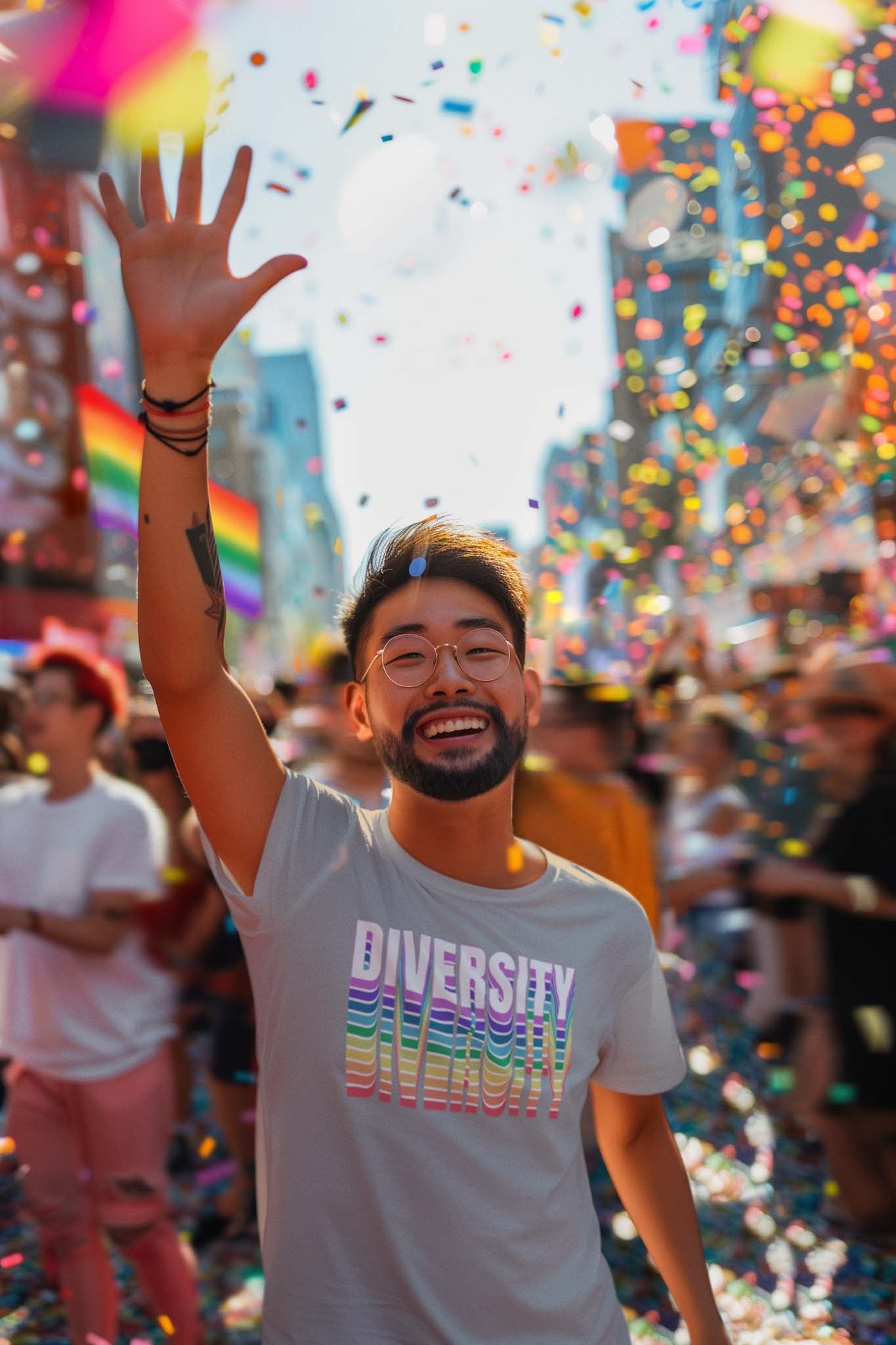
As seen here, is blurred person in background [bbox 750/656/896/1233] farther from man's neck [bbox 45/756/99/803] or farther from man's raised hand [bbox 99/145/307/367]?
man's raised hand [bbox 99/145/307/367]

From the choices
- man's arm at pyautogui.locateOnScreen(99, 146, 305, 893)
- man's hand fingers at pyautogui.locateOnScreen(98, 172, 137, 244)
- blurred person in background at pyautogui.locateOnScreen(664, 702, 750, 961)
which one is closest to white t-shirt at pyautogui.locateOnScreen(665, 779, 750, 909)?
blurred person in background at pyautogui.locateOnScreen(664, 702, 750, 961)

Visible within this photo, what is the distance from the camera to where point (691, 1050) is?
473 centimetres

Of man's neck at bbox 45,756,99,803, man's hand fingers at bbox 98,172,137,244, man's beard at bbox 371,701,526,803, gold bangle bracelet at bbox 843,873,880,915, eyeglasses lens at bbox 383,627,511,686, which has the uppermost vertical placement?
man's hand fingers at bbox 98,172,137,244

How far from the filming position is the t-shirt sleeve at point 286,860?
1.25 metres

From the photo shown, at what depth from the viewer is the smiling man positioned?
46.6 inches

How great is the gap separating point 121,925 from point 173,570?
1684 millimetres

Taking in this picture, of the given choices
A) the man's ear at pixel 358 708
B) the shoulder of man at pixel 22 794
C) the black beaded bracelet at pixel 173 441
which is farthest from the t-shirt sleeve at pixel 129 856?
the black beaded bracelet at pixel 173 441

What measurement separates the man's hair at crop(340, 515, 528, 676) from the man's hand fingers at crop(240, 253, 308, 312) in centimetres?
39

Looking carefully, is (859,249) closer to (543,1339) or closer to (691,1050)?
(691,1050)

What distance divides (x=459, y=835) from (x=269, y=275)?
695 mm

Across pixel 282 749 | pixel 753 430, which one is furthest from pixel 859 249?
pixel 753 430

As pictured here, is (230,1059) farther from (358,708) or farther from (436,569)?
(436,569)

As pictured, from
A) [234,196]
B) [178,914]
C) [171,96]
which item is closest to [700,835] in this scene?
[178,914]

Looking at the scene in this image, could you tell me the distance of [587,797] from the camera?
3.09m
